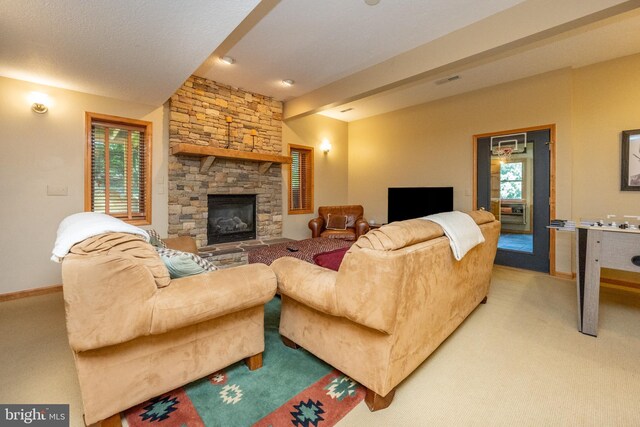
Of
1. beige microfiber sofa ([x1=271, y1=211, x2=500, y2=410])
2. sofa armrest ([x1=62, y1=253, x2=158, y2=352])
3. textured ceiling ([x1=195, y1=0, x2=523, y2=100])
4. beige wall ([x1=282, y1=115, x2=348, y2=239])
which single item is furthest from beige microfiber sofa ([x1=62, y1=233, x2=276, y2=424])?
beige wall ([x1=282, y1=115, x2=348, y2=239])

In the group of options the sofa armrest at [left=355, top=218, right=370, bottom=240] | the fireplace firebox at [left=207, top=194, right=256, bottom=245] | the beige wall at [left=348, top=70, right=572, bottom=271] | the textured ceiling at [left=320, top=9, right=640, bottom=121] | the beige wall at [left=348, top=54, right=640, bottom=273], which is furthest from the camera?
the sofa armrest at [left=355, top=218, right=370, bottom=240]

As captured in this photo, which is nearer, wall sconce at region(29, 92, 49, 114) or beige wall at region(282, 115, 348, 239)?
wall sconce at region(29, 92, 49, 114)

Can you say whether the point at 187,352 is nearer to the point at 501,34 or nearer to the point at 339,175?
the point at 501,34

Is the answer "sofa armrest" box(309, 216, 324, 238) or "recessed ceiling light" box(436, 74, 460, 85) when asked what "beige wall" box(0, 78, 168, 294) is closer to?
"sofa armrest" box(309, 216, 324, 238)

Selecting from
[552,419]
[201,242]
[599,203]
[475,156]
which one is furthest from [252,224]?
[599,203]

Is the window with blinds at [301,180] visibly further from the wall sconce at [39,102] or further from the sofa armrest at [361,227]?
the wall sconce at [39,102]

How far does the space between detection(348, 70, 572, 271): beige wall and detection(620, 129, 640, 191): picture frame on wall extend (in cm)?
49

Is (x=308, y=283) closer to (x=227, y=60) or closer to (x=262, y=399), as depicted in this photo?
(x=262, y=399)

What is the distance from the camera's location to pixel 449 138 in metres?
4.71

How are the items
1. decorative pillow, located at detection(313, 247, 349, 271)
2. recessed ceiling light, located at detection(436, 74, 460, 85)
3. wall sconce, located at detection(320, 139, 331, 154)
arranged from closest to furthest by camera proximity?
decorative pillow, located at detection(313, 247, 349, 271)
recessed ceiling light, located at detection(436, 74, 460, 85)
wall sconce, located at detection(320, 139, 331, 154)

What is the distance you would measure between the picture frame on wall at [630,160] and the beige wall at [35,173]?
6.42 metres

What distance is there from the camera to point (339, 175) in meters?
6.20

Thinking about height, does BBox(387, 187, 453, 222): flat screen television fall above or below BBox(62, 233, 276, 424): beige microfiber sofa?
above

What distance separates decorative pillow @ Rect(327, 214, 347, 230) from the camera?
526 centimetres
